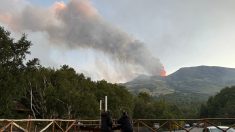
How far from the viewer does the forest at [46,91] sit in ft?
150

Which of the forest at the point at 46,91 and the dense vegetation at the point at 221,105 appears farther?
the dense vegetation at the point at 221,105

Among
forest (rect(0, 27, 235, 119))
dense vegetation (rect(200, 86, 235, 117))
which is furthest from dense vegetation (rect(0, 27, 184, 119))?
dense vegetation (rect(200, 86, 235, 117))

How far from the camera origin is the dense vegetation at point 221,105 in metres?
121

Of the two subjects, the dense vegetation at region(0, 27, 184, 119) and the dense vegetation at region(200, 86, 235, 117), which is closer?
the dense vegetation at region(0, 27, 184, 119)

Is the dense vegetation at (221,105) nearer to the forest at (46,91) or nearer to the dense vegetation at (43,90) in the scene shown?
the forest at (46,91)

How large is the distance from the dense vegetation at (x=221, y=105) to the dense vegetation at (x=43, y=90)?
38585mm

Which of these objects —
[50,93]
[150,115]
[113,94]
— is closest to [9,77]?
[50,93]

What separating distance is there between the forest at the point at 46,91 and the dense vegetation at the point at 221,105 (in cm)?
58

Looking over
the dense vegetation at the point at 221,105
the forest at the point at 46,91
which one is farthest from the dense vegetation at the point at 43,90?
the dense vegetation at the point at 221,105

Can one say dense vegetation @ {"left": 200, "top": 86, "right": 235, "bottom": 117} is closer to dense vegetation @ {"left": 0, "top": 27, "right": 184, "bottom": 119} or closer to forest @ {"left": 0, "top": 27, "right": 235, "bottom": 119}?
forest @ {"left": 0, "top": 27, "right": 235, "bottom": 119}

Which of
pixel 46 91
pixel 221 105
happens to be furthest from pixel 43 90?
pixel 221 105

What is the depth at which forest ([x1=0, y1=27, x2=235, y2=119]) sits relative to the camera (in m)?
45.7

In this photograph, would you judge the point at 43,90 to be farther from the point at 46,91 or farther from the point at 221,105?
the point at 221,105

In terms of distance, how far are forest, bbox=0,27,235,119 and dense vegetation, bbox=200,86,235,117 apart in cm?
58
